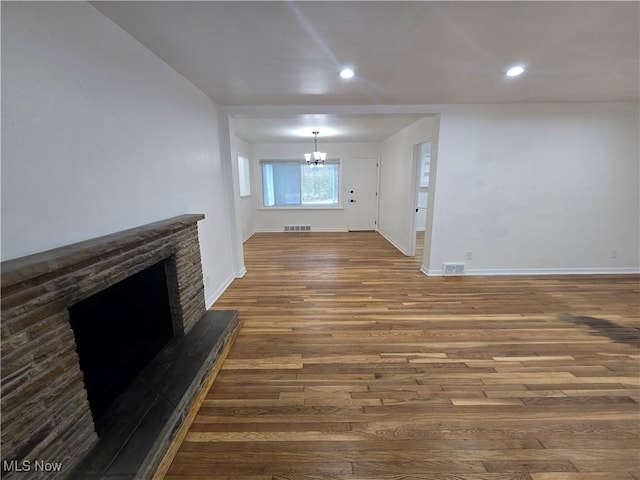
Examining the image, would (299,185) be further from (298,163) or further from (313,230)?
(313,230)

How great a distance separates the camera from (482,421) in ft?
5.20

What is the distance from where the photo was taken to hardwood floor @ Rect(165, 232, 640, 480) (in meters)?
1.37

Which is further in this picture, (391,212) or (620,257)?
(391,212)

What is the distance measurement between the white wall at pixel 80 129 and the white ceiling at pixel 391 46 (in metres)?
0.23

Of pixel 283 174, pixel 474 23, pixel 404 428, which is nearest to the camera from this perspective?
pixel 404 428

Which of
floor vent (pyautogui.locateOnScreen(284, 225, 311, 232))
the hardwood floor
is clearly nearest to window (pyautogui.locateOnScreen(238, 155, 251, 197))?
floor vent (pyautogui.locateOnScreen(284, 225, 311, 232))

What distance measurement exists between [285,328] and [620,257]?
4.98 metres

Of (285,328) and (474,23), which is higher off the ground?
(474,23)

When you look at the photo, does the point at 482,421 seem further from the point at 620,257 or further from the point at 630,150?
the point at 630,150

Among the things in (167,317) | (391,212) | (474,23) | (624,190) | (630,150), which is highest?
(474,23)

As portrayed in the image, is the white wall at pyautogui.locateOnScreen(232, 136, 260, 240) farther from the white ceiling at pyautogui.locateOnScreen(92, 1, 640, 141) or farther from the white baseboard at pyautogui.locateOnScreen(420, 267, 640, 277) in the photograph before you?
the white baseboard at pyautogui.locateOnScreen(420, 267, 640, 277)

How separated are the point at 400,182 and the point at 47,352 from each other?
5.44 m

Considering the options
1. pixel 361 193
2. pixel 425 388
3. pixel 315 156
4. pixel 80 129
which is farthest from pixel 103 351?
pixel 361 193

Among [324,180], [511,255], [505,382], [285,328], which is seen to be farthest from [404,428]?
[324,180]
